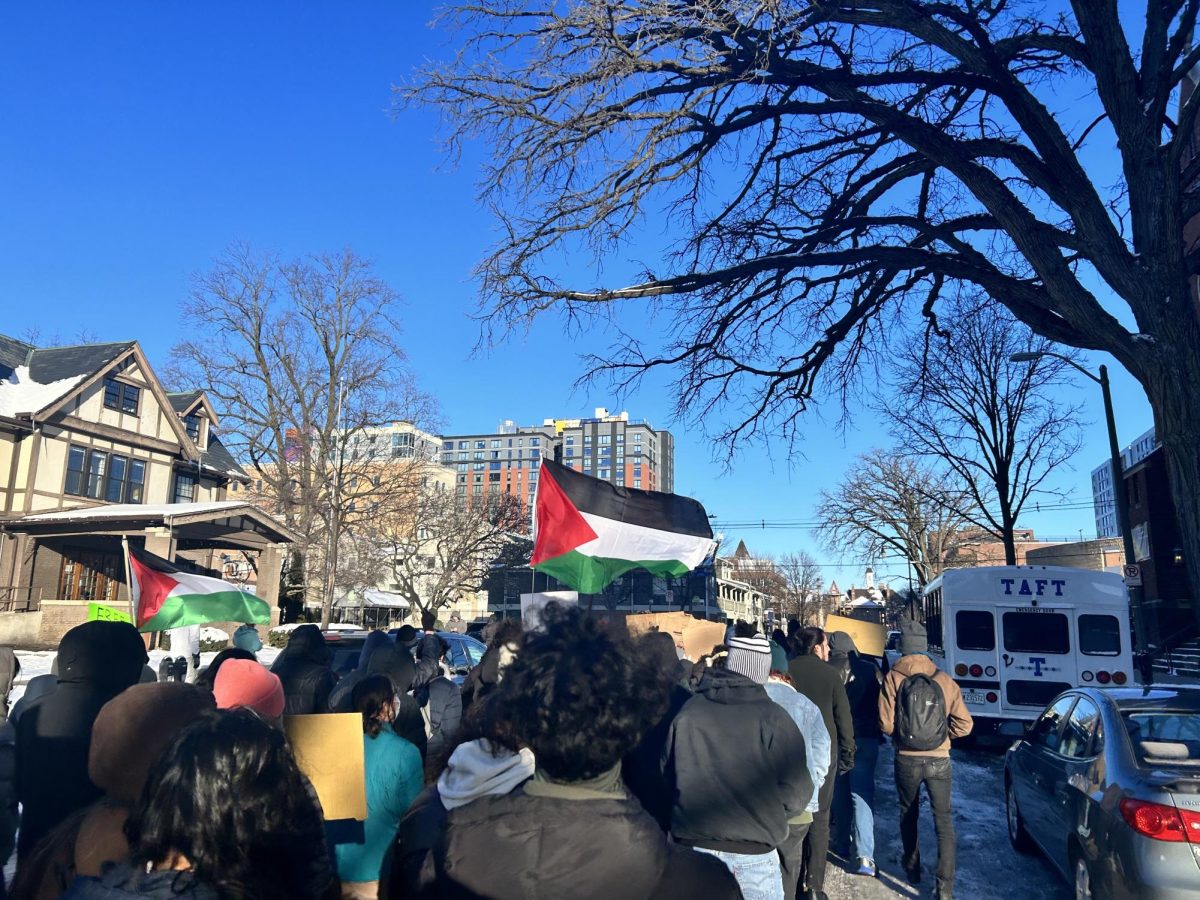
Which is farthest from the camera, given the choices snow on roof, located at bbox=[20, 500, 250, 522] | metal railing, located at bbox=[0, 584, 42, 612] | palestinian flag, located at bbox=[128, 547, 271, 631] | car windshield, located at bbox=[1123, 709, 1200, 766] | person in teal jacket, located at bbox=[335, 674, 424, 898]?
metal railing, located at bbox=[0, 584, 42, 612]

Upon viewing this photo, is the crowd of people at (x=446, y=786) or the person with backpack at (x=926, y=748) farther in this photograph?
the person with backpack at (x=926, y=748)

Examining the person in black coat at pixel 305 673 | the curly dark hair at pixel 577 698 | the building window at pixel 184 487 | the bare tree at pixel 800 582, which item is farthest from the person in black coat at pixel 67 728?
the bare tree at pixel 800 582

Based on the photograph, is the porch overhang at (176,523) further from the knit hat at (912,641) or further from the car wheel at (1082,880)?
the car wheel at (1082,880)

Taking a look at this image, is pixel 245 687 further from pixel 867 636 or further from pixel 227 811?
pixel 867 636

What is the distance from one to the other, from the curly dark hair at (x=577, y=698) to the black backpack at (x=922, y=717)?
4.76 metres

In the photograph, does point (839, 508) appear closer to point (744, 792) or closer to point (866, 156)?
point (866, 156)

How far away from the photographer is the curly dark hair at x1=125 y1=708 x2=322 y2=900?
6.30 feet

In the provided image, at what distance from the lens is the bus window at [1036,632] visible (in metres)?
13.7

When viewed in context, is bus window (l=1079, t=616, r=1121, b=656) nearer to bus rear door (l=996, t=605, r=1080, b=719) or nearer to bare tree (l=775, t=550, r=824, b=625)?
bus rear door (l=996, t=605, r=1080, b=719)

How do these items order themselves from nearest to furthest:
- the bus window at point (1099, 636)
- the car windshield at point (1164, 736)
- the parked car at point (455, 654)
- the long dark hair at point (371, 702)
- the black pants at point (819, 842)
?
the long dark hair at point (371, 702) < the car windshield at point (1164, 736) < the black pants at point (819, 842) < the parked car at point (455, 654) < the bus window at point (1099, 636)

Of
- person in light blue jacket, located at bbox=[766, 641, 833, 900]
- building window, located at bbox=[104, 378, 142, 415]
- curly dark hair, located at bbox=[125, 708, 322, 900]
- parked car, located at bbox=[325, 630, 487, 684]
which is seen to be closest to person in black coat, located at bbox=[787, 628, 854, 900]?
person in light blue jacket, located at bbox=[766, 641, 833, 900]

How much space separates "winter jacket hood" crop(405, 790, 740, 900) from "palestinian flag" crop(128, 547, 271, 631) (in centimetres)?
758

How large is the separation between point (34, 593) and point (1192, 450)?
3115 centimetres

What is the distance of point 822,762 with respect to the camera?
5113mm
